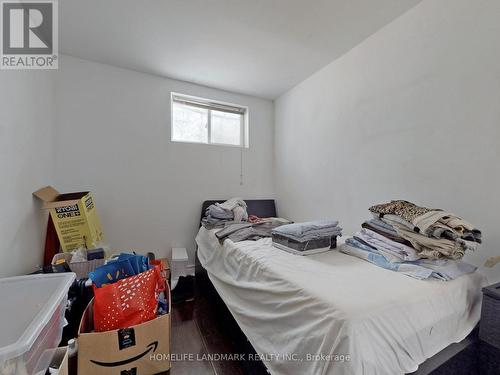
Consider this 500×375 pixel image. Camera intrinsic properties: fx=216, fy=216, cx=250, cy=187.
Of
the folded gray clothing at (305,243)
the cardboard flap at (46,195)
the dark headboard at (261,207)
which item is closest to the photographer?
the folded gray clothing at (305,243)

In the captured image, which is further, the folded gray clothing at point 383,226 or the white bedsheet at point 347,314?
the folded gray clothing at point 383,226

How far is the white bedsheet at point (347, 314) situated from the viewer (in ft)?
2.40

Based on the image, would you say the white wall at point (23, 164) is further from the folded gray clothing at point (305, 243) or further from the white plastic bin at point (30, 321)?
the folded gray clothing at point (305, 243)

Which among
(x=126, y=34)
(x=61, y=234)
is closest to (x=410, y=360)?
(x=61, y=234)

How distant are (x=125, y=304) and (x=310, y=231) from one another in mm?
1198

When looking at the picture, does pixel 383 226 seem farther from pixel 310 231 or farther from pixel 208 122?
pixel 208 122

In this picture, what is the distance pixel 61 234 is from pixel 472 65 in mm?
3091

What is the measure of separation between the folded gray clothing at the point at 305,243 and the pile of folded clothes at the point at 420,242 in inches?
7.5

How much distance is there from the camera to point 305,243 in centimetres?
138

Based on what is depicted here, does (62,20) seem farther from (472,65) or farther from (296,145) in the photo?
(472,65)

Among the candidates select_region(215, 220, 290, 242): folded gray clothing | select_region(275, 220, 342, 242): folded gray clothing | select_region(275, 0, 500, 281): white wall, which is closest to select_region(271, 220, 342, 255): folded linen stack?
select_region(275, 220, 342, 242): folded gray clothing

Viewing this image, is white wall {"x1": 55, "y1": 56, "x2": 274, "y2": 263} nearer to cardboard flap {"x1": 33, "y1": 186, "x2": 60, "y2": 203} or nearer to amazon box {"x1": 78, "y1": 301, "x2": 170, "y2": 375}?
cardboard flap {"x1": 33, "y1": 186, "x2": 60, "y2": 203}

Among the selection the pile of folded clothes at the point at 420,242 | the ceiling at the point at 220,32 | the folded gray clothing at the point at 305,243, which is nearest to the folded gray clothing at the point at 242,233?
the folded gray clothing at the point at 305,243

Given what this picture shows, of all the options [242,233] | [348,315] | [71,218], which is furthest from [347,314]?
[71,218]
